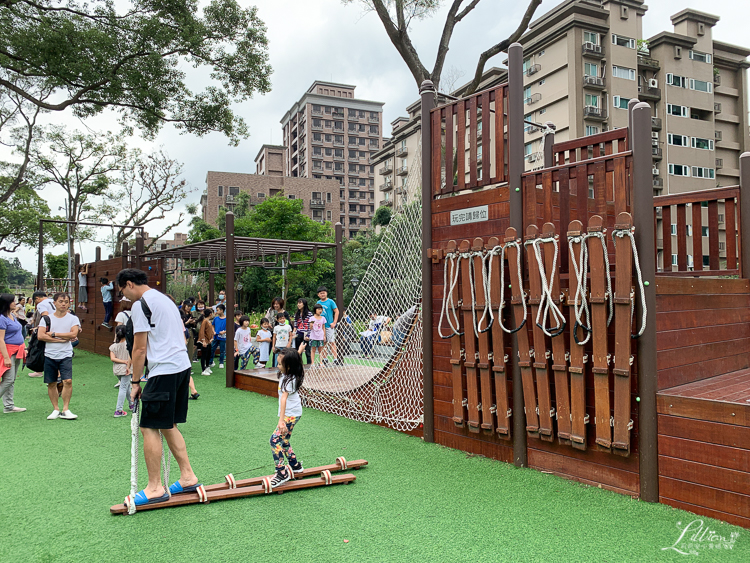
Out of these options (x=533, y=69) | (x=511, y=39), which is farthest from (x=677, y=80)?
(x=511, y=39)

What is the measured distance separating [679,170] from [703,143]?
370 centimetres

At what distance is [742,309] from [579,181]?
7.54 feet

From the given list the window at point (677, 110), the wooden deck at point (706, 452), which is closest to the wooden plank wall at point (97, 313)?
the wooden deck at point (706, 452)

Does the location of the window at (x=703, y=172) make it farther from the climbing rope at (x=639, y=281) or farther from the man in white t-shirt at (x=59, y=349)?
the man in white t-shirt at (x=59, y=349)

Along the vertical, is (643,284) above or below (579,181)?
below

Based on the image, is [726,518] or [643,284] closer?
[726,518]

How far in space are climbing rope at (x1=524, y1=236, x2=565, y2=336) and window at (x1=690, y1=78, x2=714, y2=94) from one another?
37.4 metres

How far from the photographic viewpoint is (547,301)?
4051 mm

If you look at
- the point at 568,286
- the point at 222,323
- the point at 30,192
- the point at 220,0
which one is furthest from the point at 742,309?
the point at 30,192

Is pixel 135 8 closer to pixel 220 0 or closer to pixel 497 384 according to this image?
pixel 220 0

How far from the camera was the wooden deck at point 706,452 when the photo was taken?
3.14 meters

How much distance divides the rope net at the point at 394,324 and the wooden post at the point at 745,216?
3316mm

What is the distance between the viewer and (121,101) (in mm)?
12711

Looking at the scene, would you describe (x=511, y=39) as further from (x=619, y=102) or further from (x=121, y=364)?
(x=619, y=102)
